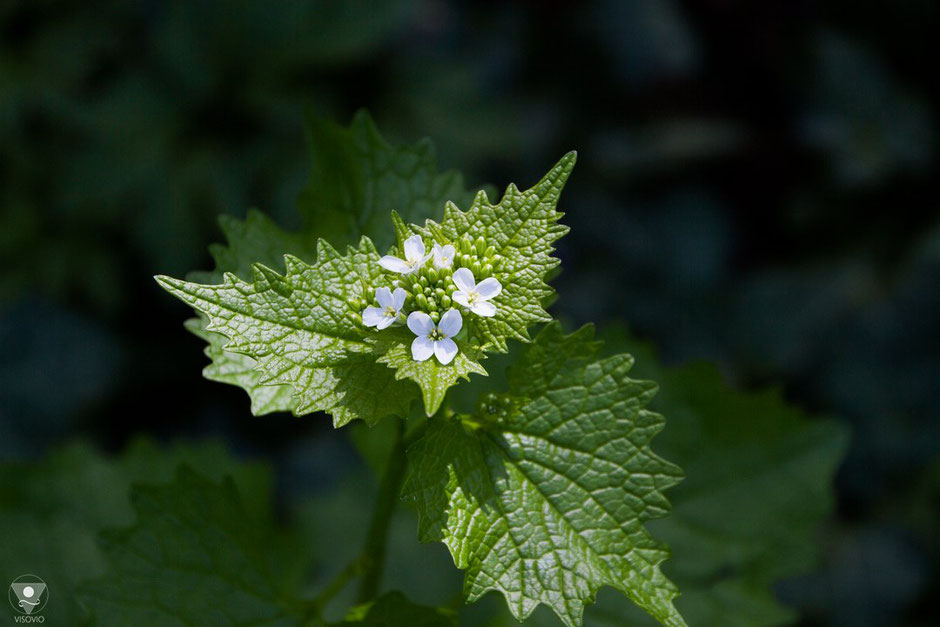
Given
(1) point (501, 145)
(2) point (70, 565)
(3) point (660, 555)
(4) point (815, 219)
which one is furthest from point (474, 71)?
(3) point (660, 555)

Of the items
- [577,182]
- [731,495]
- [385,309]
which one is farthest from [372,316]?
[577,182]

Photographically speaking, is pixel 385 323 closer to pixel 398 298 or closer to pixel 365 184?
pixel 398 298

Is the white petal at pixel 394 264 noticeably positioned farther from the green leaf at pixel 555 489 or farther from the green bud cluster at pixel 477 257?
the green leaf at pixel 555 489

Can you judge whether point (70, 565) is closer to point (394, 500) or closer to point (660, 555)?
point (394, 500)

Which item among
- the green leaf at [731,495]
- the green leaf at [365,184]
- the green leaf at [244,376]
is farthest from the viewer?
the green leaf at [731,495]

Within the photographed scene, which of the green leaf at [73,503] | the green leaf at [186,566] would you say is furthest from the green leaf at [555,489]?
the green leaf at [73,503]

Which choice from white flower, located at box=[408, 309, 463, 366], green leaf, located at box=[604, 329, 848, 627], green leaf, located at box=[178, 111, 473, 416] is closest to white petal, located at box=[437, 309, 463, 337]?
white flower, located at box=[408, 309, 463, 366]

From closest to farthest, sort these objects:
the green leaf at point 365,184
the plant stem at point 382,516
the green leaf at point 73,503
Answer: the plant stem at point 382,516 < the green leaf at point 365,184 < the green leaf at point 73,503

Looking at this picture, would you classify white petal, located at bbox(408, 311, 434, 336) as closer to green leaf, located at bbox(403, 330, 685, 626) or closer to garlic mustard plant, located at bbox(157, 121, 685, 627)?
garlic mustard plant, located at bbox(157, 121, 685, 627)
